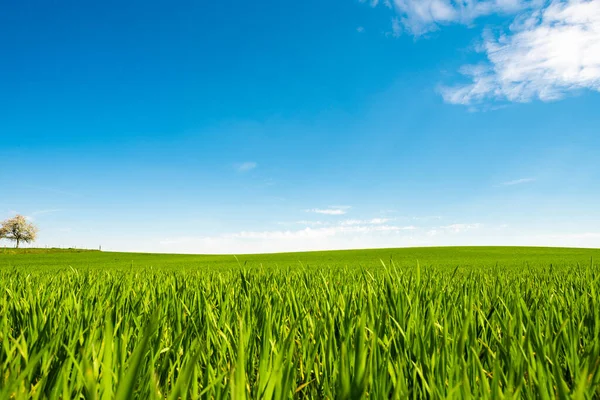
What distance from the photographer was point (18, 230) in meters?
71.6

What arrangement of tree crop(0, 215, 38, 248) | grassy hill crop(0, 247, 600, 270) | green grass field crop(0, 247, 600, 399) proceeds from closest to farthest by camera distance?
green grass field crop(0, 247, 600, 399)
grassy hill crop(0, 247, 600, 270)
tree crop(0, 215, 38, 248)

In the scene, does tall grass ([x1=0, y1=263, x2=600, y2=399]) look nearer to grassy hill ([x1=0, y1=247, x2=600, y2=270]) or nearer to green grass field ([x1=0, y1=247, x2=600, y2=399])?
green grass field ([x1=0, y1=247, x2=600, y2=399])

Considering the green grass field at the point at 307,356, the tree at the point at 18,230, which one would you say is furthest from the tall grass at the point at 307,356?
the tree at the point at 18,230

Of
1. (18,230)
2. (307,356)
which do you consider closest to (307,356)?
(307,356)

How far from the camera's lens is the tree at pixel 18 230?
71.5 m

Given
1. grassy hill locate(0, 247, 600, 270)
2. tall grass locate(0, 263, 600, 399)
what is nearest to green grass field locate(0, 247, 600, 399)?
tall grass locate(0, 263, 600, 399)

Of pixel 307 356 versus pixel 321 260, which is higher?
pixel 307 356

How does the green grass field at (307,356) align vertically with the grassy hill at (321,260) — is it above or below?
above

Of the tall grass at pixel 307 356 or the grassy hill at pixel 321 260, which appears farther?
the grassy hill at pixel 321 260

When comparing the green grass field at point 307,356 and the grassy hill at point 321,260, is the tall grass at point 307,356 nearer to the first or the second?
the green grass field at point 307,356

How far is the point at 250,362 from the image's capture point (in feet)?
4.08

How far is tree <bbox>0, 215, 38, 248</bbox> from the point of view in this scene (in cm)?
7150

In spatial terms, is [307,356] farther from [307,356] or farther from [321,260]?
[321,260]

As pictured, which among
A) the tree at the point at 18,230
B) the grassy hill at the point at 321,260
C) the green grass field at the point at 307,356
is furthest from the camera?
the tree at the point at 18,230
